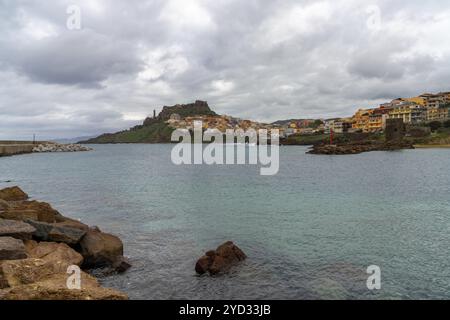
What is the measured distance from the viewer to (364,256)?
941 inches

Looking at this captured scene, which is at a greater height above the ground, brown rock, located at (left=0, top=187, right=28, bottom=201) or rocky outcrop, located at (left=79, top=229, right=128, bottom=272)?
brown rock, located at (left=0, top=187, right=28, bottom=201)

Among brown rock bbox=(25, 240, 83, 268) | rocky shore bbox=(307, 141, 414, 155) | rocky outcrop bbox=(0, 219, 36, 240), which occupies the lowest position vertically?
brown rock bbox=(25, 240, 83, 268)

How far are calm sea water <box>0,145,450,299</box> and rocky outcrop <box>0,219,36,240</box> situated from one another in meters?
5.12

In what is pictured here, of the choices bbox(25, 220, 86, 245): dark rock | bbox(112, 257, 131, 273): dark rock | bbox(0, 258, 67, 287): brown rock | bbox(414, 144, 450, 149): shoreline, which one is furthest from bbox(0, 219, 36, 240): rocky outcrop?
bbox(414, 144, 450, 149): shoreline

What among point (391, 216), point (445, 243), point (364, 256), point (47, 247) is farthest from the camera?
point (391, 216)

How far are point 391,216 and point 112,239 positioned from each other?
26.5 meters

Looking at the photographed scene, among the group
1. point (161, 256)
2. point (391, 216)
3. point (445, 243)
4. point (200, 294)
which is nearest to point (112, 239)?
point (161, 256)

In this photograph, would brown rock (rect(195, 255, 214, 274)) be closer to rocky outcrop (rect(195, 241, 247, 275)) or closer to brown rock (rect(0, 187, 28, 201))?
rocky outcrop (rect(195, 241, 247, 275))

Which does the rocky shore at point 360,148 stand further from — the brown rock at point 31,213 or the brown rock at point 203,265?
the brown rock at point 203,265

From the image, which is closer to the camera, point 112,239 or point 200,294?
point 200,294

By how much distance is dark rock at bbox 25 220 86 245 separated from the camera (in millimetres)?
22328
